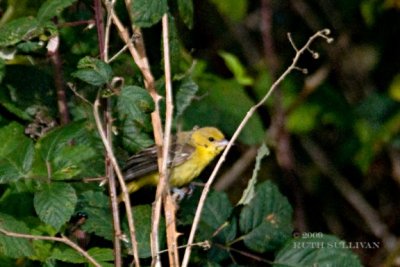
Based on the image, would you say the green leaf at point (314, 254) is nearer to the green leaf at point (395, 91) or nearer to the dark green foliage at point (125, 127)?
the dark green foliage at point (125, 127)

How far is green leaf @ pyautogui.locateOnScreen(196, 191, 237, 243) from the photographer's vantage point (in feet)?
10.6

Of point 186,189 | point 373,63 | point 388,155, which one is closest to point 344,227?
point 388,155

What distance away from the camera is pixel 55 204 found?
2.87 meters

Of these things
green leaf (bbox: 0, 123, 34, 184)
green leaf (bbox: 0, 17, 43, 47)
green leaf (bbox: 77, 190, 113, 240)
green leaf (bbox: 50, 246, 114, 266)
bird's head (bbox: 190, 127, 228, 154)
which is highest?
green leaf (bbox: 0, 17, 43, 47)

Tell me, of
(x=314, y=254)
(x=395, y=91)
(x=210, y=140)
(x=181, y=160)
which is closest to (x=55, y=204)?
(x=314, y=254)

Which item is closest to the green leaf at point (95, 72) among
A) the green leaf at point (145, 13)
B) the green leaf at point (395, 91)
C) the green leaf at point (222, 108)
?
the green leaf at point (145, 13)

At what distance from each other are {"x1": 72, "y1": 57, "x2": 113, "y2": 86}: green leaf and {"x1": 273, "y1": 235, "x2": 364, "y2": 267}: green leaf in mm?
793

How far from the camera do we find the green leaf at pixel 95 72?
2.89 metres

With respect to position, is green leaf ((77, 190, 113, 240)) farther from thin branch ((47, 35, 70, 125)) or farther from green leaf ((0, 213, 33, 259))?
thin branch ((47, 35, 70, 125))

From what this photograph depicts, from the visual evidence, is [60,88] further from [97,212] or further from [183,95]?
[97,212]

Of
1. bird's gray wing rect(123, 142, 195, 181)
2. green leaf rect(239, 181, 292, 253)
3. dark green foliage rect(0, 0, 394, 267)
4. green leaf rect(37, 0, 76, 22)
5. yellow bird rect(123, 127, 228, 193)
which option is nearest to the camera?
dark green foliage rect(0, 0, 394, 267)

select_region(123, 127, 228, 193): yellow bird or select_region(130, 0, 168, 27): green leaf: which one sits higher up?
select_region(130, 0, 168, 27): green leaf

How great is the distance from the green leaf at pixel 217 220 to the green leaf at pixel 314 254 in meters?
0.18

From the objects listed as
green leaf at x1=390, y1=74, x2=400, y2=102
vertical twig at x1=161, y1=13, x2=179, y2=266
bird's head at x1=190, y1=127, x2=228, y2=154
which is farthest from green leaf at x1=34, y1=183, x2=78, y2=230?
green leaf at x1=390, y1=74, x2=400, y2=102
